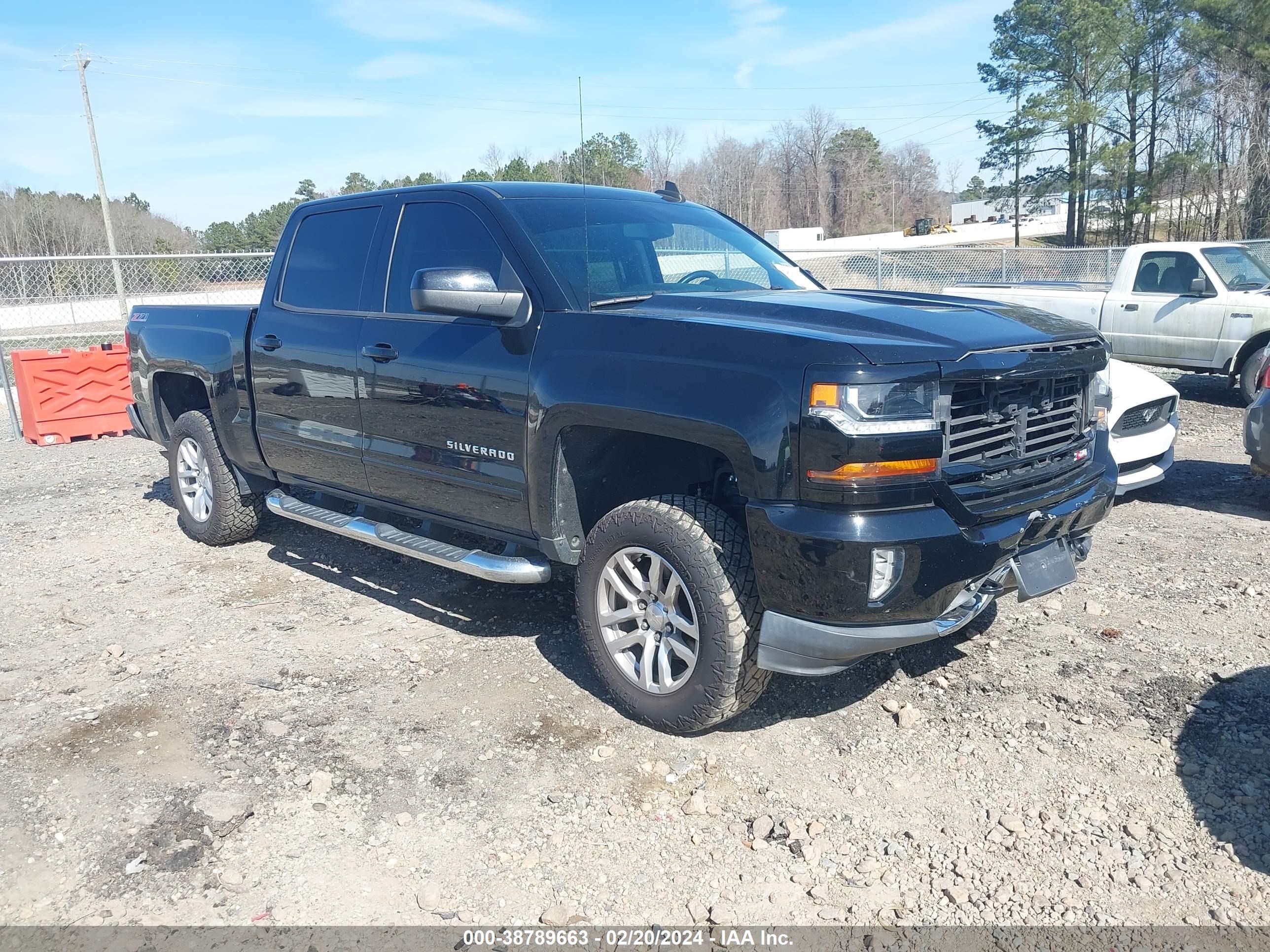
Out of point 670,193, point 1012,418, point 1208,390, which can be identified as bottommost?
point 1208,390

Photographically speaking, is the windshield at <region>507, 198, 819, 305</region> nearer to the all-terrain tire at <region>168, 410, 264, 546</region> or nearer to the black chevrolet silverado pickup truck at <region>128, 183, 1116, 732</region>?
the black chevrolet silverado pickup truck at <region>128, 183, 1116, 732</region>

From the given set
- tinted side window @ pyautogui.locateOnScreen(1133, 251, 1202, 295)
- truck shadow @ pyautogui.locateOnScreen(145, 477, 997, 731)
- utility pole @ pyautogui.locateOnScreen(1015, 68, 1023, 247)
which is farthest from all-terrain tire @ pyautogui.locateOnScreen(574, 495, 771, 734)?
utility pole @ pyautogui.locateOnScreen(1015, 68, 1023, 247)

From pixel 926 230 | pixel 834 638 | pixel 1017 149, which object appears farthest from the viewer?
pixel 926 230

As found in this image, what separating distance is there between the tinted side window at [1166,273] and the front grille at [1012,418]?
8265 millimetres

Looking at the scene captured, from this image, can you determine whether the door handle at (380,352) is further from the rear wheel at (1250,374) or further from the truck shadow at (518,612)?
the rear wheel at (1250,374)

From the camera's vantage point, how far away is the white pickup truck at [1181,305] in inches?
397

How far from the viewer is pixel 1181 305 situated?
415 inches

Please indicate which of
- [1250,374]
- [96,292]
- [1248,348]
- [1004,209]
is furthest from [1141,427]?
[1004,209]

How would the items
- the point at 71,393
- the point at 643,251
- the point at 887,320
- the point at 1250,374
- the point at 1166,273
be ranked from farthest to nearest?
the point at 1166,273 → the point at 71,393 → the point at 1250,374 → the point at 643,251 → the point at 887,320

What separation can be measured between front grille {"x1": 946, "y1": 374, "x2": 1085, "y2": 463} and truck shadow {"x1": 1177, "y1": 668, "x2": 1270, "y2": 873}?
3.74ft

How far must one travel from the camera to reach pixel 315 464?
5.16 metres

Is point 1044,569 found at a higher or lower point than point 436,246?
→ lower

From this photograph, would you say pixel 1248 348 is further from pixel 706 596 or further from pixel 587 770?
pixel 587 770

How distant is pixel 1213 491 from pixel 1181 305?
4503 mm
